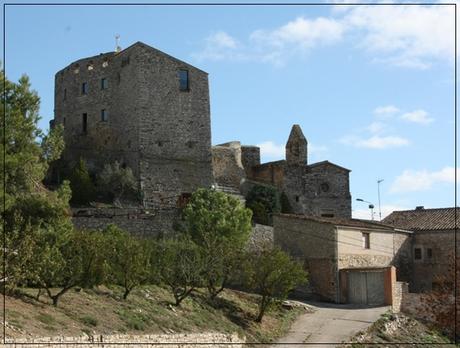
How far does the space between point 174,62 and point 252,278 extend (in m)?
22.4

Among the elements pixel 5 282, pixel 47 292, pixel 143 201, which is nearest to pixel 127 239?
pixel 47 292

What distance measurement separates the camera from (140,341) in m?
28.5

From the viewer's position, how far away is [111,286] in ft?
112

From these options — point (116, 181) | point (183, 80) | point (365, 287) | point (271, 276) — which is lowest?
point (365, 287)

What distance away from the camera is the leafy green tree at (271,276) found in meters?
36.7

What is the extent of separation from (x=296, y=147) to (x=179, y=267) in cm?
2697

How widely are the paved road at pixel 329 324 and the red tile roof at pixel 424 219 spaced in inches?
400

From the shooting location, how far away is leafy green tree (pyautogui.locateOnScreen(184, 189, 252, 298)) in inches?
1462

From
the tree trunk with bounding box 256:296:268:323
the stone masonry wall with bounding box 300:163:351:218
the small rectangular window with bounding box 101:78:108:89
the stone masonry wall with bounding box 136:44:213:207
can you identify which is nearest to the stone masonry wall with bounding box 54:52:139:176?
the small rectangular window with bounding box 101:78:108:89

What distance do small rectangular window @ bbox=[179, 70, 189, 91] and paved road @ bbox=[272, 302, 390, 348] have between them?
19619 mm

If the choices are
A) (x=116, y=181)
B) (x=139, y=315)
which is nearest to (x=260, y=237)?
(x=116, y=181)

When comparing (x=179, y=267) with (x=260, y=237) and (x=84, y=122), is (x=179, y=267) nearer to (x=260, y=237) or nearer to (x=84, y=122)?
(x=260, y=237)

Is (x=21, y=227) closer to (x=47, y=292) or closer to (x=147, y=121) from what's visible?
(x=47, y=292)

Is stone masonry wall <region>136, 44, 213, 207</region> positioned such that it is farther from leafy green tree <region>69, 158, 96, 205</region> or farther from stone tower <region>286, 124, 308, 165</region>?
stone tower <region>286, 124, 308, 165</region>
